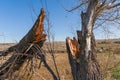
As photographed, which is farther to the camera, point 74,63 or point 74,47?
point 74,47

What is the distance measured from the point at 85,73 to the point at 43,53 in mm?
1741

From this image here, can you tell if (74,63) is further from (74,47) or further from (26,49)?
(26,49)

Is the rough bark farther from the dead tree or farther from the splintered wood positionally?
the dead tree

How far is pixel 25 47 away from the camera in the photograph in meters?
8.23

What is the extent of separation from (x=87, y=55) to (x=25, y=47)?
2270mm

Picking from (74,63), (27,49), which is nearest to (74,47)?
(74,63)

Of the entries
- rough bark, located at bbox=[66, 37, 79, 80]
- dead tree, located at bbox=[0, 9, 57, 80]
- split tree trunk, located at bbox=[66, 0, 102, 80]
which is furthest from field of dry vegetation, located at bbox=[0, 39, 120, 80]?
split tree trunk, located at bbox=[66, 0, 102, 80]

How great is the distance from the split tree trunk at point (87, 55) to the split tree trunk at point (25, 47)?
155cm

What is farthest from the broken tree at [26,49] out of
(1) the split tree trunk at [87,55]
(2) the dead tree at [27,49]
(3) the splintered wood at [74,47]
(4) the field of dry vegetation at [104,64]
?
(1) the split tree trunk at [87,55]

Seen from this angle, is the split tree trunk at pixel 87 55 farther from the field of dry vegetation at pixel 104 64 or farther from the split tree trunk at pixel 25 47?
the split tree trunk at pixel 25 47

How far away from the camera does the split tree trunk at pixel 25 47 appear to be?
7949 millimetres

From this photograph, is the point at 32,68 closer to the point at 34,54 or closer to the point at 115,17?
the point at 34,54

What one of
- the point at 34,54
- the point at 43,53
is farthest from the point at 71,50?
the point at 34,54

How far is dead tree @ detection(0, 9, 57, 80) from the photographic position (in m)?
7.96
